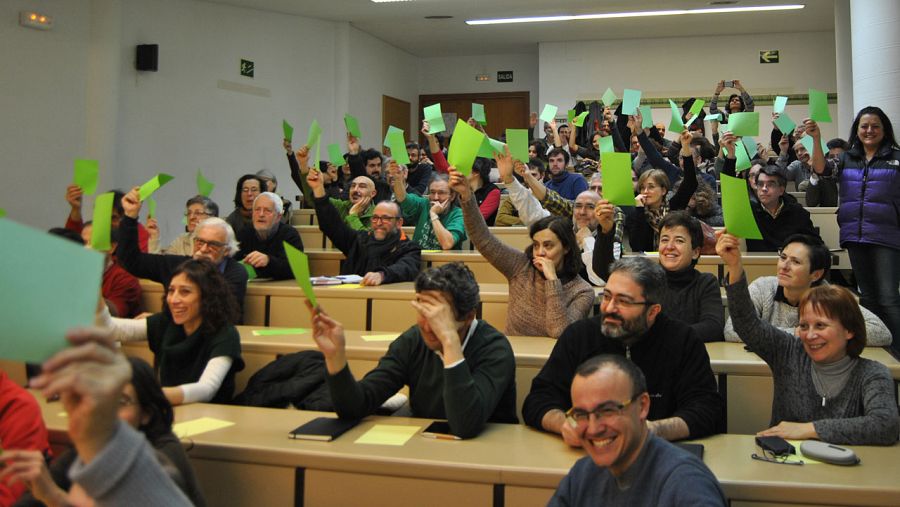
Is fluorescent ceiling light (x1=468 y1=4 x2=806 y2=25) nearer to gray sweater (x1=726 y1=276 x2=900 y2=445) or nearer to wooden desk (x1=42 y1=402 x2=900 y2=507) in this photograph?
gray sweater (x1=726 y1=276 x2=900 y2=445)

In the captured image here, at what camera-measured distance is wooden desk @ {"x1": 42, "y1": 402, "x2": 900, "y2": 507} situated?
1.74 metres

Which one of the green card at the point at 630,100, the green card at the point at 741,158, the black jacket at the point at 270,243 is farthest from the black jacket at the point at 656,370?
the green card at the point at 630,100

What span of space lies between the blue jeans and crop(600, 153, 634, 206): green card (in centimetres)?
151

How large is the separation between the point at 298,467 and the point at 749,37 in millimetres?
10821

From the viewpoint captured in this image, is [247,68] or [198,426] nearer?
[198,426]

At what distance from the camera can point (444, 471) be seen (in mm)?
1891

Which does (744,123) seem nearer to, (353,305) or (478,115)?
(478,115)

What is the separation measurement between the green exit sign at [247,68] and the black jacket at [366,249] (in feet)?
16.4

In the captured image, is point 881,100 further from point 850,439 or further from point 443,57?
point 443,57

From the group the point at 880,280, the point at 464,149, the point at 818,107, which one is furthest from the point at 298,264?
the point at 818,107

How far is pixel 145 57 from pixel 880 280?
21.4 feet

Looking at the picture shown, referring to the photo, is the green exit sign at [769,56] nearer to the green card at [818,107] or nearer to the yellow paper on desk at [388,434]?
the green card at [818,107]

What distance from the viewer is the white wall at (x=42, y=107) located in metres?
6.39

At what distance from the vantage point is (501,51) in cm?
1246
